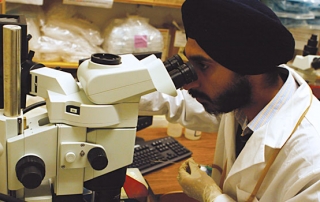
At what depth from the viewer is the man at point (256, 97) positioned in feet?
3.41

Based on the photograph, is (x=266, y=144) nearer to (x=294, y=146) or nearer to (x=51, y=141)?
(x=294, y=146)

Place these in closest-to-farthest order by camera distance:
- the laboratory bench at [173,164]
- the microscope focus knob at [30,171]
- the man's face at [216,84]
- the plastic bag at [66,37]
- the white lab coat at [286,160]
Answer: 1. the microscope focus knob at [30,171]
2. the white lab coat at [286,160]
3. the man's face at [216,84]
4. the laboratory bench at [173,164]
5. the plastic bag at [66,37]

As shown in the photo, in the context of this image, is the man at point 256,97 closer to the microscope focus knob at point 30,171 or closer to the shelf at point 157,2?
the microscope focus knob at point 30,171

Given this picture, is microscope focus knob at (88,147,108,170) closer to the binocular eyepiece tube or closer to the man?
the binocular eyepiece tube

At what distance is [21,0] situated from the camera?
1697mm

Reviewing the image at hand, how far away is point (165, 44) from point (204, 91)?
1037 millimetres

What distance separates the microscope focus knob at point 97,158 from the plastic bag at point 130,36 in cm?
126

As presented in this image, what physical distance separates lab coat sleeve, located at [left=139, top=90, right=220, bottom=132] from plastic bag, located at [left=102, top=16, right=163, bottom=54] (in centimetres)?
54

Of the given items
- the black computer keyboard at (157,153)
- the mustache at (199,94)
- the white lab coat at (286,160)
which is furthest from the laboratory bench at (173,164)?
the mustache at (199,94)

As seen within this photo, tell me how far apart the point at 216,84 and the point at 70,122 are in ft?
1.93

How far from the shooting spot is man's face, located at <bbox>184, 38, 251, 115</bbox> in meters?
1.17

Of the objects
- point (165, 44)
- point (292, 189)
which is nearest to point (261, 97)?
point (292, 189)

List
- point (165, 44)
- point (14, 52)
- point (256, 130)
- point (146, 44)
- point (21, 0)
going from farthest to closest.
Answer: point (165, 44) → point (146, 44) → point (21, 0) → point (256, 130) → point (14, 52)

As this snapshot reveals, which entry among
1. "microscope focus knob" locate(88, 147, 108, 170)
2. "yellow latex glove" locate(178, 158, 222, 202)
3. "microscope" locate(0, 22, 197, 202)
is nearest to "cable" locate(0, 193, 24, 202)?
"microscope" locate(0, 22, 197, 202)
